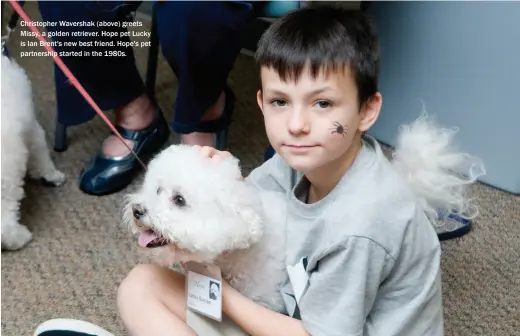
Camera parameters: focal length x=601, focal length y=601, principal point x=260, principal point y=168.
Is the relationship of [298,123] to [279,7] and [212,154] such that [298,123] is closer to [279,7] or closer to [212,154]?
[212,154]

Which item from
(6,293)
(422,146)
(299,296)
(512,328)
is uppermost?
(422,146)

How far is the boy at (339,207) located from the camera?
0.63 m

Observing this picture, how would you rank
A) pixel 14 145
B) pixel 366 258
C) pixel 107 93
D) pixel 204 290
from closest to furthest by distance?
pixel 366 258, pixel 204 290, pixel 14 145, pixel 107 93

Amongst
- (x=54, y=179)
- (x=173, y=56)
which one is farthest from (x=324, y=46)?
(x=54, y=179)

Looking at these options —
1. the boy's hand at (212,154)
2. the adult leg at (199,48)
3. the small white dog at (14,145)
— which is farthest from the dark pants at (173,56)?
the boy's hand at (212,154)

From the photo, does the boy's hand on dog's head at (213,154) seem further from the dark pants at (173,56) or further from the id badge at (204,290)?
the dark pants at (173,56)

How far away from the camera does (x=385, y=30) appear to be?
1.29 meters

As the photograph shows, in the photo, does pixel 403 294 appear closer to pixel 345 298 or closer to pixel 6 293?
pixel 345 298

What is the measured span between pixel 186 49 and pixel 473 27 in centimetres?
57

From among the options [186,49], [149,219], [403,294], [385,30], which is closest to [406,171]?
[403,294]

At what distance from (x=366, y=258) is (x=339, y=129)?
0.45ft

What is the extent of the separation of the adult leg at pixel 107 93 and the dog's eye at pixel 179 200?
1.85 ft

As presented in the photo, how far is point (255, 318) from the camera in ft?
2.29

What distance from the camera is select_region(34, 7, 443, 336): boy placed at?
628 millimetres
